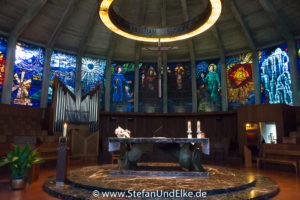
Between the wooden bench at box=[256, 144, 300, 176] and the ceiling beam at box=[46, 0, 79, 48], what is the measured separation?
11378mm

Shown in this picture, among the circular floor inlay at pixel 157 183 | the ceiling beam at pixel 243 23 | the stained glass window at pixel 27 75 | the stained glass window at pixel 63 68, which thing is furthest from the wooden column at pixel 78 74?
the circular floor inlay at pixel 157 183

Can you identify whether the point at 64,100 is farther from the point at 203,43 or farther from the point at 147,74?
the point at 203,43

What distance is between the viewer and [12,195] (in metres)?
4.52

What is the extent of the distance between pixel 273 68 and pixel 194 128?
557 centimetres

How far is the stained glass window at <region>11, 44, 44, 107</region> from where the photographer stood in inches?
501

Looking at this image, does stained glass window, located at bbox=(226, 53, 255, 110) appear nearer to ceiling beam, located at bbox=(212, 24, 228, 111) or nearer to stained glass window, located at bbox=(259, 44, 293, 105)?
ceiling beam, located at bbox=(212, 24, 228, 111)

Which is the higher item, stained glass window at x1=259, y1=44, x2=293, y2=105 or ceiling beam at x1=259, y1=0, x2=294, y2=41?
ceiling beam at x1=259, y1=0, x2=294, y2=41

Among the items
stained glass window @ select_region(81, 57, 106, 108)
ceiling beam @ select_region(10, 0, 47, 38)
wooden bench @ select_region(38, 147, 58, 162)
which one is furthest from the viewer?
stained glass window @ select_region(81, 57, 106, 108)

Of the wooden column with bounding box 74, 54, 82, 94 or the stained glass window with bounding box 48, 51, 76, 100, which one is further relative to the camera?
the wooden column with bounding box 74, 54, 82, 94

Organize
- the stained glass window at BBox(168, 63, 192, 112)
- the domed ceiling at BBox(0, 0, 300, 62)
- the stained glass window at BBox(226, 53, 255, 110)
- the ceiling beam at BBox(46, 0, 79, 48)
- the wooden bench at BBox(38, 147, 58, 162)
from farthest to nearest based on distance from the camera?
the stained glass window at BBox(168, 63, 192, 112)
the stained glass window at BBox(226, 53, 255, 110)
the ceiling beam at BBox(46, 0, 79, 48)
the domed ceiling at BBox(0, 0, 300, 62)
the wooden bench at BBox(38, 147, 58, 162)

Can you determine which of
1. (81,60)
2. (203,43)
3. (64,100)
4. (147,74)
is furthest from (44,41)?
(203,43)

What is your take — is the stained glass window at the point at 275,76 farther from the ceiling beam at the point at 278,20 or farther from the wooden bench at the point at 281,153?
the wooden bench at the point at 281,153

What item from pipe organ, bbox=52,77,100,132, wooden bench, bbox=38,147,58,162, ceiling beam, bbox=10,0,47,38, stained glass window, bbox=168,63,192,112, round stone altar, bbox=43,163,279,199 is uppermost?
ceiling beam, bbox=10,0,47,38

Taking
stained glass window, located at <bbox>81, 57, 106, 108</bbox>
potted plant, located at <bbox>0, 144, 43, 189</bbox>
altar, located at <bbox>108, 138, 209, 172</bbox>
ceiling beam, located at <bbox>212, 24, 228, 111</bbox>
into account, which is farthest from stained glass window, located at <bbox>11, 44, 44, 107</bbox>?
ceiling beam, located at <bbox>212, 24, 228, 111</bbox>
